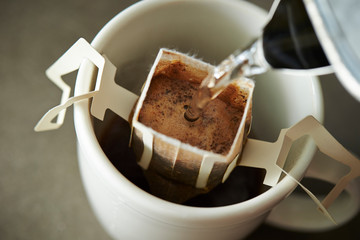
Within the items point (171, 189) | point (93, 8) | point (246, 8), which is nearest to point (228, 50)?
point (246, 8)

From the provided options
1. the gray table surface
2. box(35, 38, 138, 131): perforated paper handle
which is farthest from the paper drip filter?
the gray table surface

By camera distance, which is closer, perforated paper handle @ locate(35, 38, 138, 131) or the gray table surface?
perforated paper handle @ locate(35, 38, 138, 131)

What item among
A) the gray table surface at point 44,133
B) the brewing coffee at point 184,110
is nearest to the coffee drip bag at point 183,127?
the brewing coffee at point 184,110

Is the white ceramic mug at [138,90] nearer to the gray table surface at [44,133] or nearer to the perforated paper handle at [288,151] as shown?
the perforated paper handle at [288,151]

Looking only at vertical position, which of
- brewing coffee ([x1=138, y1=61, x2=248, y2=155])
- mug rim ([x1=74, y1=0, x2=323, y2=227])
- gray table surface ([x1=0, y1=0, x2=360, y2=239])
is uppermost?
brewing coffee ([x1=138, y1=61, x2=248, y2=155])

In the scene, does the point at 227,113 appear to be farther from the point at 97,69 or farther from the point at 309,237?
the point at 309,237

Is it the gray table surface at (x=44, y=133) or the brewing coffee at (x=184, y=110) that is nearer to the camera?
the brewing coffee at (x=184, y=110)

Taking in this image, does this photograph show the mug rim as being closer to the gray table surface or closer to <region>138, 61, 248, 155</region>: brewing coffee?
<region>138, 61, 248, 155</region>: brewing coffee
